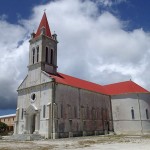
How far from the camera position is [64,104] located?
3562cm

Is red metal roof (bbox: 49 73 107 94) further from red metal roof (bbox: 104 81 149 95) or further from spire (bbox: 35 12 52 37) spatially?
spire (bbox: 35 12 52 37)

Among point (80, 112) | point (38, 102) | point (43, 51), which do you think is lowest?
point (80, 112)

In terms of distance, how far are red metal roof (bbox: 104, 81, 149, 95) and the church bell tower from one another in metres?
16.6

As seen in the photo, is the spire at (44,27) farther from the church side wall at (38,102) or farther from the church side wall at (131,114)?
the church side wall at (131,114)

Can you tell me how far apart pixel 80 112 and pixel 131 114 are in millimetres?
12505

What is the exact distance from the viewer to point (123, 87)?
48844 mm

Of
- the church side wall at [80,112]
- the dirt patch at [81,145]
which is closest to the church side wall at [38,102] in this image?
the church side wall at [80,112]

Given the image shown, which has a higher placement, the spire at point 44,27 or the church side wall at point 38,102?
the spire at point 44,27

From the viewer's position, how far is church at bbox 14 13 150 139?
3431 centimetres

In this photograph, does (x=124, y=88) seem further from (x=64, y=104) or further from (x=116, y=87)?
(x=64, y=104)

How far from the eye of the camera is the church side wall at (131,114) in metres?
43.0

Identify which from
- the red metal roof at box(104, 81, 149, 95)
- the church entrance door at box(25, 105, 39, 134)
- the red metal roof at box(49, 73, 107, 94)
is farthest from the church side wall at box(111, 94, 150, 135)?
the church entrance door at box(25, 105, 39, 134)

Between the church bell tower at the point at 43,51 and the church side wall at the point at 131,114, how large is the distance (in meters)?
17.1

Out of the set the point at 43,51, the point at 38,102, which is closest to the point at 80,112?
the point at 38,102
